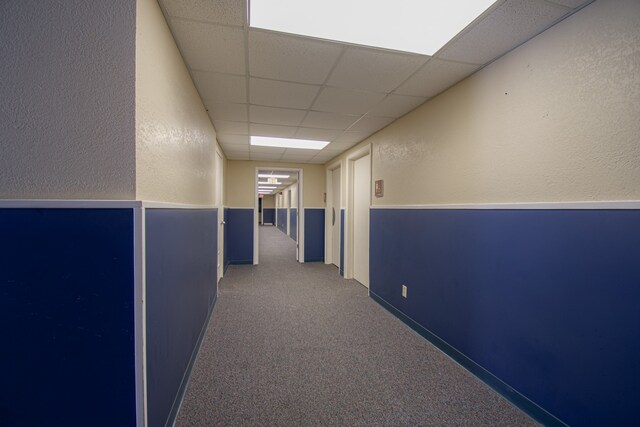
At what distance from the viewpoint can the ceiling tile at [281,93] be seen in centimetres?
221

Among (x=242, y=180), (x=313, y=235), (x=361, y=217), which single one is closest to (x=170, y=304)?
(x=361, y=217)

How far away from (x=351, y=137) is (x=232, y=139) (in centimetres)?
176

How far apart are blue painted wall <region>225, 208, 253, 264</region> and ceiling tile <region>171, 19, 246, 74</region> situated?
3855mm

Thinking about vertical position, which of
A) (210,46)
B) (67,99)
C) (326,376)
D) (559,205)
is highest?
(210,46)

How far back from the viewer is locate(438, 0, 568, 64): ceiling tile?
1.36 metres

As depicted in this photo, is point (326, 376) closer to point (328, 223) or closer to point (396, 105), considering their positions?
point (396, 105)

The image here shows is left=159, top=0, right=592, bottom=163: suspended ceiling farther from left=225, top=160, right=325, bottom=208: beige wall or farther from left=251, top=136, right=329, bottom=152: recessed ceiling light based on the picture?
left=225, top=160, right=325, bottom=208: beige wall

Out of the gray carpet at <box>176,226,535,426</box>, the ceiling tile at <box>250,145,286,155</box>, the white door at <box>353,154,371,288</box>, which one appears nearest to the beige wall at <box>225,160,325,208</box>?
the ceiling tile at <box>250,145,286,155</box>

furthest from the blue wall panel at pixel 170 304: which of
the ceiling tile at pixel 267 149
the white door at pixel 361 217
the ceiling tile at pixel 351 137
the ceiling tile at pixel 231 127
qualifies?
the white door at pixel 361 217

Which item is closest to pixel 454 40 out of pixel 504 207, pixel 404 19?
pixel 404 19

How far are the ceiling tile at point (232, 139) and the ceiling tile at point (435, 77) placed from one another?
2388mm

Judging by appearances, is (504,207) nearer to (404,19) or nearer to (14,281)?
(404,19)

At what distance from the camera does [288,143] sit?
424cm

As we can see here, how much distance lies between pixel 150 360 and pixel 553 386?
2055mm
